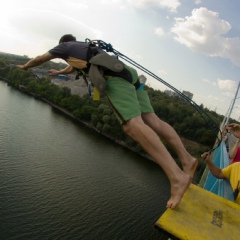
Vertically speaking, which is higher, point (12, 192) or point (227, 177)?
point (227, 177)

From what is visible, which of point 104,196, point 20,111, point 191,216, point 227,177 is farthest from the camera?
point 20,111

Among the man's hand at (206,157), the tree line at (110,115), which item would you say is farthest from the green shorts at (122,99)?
the tree line at (110,115)

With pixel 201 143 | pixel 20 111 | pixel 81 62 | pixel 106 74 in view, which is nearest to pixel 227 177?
pixel 106 74

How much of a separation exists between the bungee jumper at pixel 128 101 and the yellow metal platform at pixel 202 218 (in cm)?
12

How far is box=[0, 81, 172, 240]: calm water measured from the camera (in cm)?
1597

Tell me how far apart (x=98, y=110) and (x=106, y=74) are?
135ft

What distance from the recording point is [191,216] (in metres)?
1.84

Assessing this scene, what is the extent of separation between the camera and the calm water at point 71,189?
16.0 meters

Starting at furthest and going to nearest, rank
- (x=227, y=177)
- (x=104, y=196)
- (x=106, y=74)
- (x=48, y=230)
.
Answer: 1. (x=104, y=196)
2. (x=48, y=230)
3. (x=227, y=177)
4. (x=106, y=74)

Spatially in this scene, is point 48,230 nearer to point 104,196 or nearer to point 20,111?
point 104,196

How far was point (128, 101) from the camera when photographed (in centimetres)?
215

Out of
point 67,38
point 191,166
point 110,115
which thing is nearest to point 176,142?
point 191,166

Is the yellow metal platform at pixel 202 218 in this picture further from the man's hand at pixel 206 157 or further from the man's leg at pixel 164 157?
the man's hand at pixel 206 157

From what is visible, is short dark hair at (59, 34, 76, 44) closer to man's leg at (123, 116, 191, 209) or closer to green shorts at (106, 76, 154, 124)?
green shorts at (106, 76, 154, 124)
